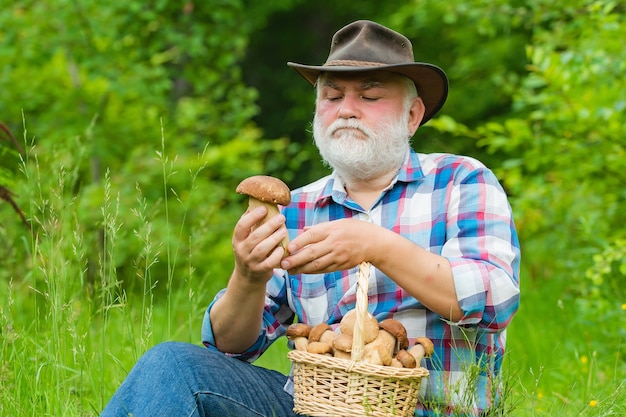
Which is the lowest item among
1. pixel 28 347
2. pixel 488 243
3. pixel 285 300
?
pixel 28 347

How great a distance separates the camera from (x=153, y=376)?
2104mm

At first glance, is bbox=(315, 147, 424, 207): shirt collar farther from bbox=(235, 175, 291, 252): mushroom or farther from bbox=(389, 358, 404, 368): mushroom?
bbox=(389, 358, 404, 368): mushroom

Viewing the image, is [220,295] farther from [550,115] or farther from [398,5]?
[398,5]

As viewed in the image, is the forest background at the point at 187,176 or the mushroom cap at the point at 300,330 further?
the forest background at the point at 187,176

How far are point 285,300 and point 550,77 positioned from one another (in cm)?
237

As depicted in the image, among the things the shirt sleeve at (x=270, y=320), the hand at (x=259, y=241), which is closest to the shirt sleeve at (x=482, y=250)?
the hand at (x=259, y=241)

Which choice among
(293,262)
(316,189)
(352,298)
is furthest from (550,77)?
(293,262)

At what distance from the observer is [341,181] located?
257 cm

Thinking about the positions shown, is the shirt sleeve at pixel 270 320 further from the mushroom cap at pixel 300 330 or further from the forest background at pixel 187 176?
the mushroom cap at pixel 300 330

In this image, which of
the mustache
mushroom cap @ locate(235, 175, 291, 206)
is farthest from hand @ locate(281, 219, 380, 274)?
the mustache

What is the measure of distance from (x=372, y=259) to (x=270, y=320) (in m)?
0.64

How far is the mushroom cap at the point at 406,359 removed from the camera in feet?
6.33

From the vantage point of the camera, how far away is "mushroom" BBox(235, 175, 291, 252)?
205 cm

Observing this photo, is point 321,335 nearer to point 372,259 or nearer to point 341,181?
point 372,259
